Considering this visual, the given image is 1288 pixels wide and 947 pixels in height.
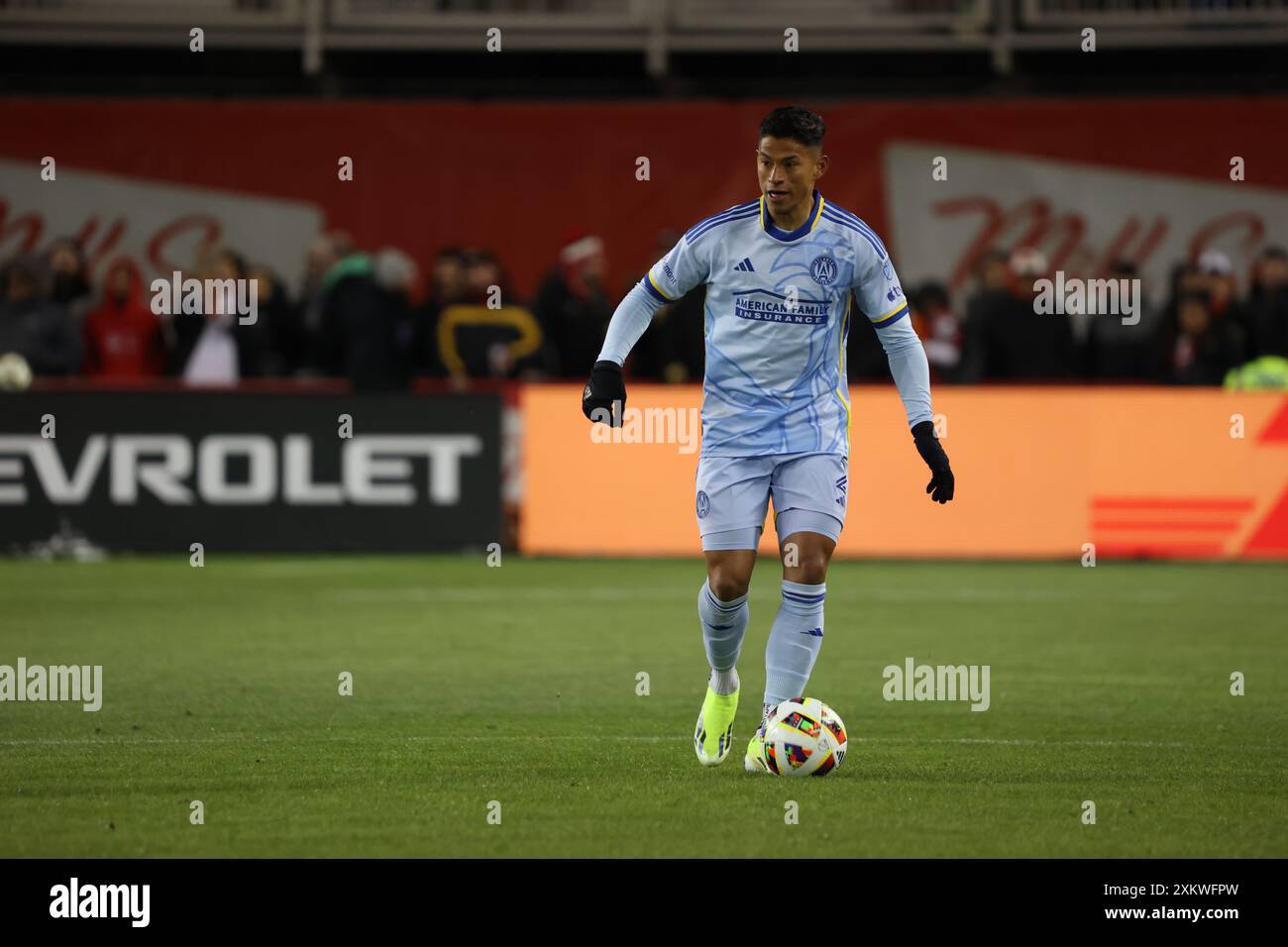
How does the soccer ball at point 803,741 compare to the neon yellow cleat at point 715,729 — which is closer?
the soccer ball at point 803,741

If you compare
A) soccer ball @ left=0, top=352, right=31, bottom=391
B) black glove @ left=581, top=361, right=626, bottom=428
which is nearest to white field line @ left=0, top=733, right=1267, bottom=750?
black glove @ left=581, top=361, right=626, bottom=428

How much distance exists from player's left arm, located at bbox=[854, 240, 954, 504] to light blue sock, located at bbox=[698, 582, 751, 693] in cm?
86

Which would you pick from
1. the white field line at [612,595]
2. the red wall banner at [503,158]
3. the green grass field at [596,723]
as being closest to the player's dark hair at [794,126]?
the green grass field at [596,723]

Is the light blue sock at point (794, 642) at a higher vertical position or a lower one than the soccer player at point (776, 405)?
lower

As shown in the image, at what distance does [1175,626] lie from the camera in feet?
43.3

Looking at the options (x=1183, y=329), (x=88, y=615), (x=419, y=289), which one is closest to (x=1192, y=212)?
(x=1183, y=329)

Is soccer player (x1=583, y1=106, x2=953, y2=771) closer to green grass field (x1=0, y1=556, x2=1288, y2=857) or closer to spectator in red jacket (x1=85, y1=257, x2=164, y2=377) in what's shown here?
green grass field (x1=0, y1=556, x2=1288, y2=857)

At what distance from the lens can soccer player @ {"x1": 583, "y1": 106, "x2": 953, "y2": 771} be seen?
7898 millimetres

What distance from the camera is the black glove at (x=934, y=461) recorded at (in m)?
7.80

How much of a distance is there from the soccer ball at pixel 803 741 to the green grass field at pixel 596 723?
4.0 inches

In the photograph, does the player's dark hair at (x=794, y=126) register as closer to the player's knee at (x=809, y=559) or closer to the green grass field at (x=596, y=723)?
the player's knee at (x=809, y=559)

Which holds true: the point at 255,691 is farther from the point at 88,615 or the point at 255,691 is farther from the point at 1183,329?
the point at 1183,329

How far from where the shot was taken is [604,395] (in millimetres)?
7820
